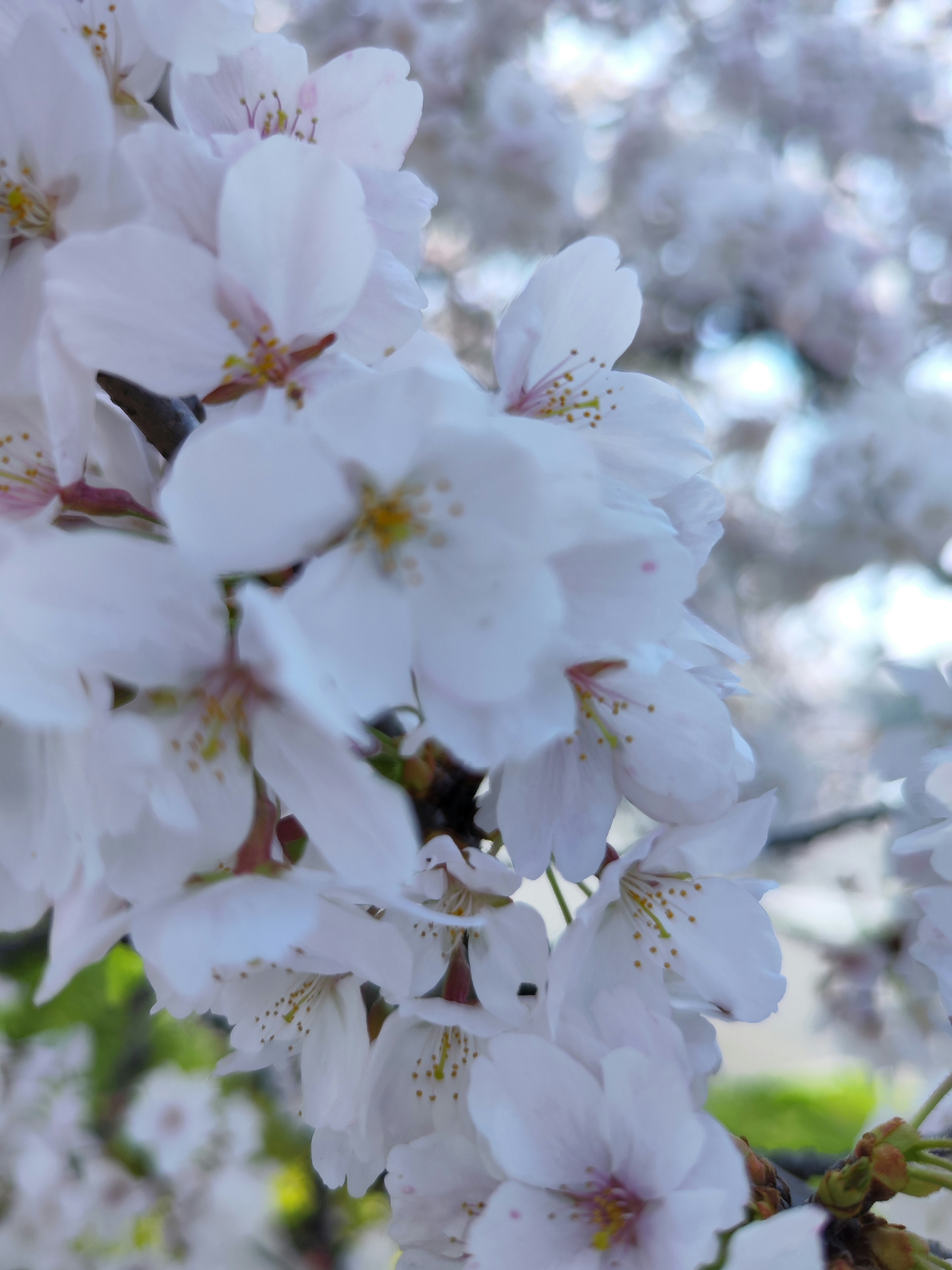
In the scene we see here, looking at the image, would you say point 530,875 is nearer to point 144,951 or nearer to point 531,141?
point 144,951

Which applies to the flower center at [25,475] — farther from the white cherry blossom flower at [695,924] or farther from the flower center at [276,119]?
the white cherry blossom flower at [695,924]

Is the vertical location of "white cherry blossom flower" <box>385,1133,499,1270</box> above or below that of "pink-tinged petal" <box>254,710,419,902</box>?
below

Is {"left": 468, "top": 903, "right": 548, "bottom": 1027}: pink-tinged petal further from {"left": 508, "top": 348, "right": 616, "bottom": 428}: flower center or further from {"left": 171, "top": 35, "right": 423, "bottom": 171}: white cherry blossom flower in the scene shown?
{"left": 171, "top": 35, "right": 423, "bottom": 171}: white cherry blossom flower

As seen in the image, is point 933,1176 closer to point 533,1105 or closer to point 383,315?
point 533,1105

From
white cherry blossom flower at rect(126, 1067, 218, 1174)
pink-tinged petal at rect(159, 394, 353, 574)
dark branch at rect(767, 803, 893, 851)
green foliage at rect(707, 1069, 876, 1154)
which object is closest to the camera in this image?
pink-tinged petal at rect(159, 394, 353, 574)

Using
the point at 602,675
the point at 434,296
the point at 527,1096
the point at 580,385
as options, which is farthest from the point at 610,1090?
the point at 434,296

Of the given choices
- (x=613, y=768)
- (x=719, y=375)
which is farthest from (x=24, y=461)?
(x=719, y=375)

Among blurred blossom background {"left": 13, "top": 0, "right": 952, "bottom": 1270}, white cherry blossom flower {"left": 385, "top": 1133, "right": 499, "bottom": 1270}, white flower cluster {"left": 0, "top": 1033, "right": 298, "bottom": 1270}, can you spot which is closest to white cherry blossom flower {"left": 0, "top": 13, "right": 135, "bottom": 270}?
white cherry blossom flower {"left": 385, "top": 1133, "right": 499, "bottom": 1270}
